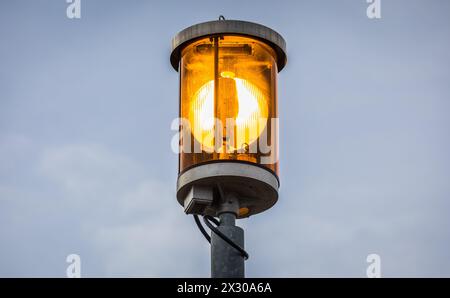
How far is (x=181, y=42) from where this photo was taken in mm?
10227

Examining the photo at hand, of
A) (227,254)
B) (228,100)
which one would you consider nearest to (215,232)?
(227,254)

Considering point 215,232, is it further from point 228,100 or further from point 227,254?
point 228,100

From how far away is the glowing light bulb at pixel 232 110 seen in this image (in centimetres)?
988

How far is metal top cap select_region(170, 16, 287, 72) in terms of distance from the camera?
10031 mm

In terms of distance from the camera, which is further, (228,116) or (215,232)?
(228,116)

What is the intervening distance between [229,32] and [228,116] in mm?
657

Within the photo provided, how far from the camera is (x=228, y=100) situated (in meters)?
9.95

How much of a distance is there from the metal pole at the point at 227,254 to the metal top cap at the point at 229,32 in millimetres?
1437

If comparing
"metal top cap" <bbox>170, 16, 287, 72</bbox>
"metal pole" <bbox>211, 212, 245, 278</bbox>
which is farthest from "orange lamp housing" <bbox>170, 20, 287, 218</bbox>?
"metal pole" <bbox>211, 212, 245, 278</bbox>

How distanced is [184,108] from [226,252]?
50.2 inches

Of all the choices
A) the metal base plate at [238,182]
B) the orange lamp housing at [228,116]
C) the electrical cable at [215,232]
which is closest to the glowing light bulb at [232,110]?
the orange lamp housing at [228,116]

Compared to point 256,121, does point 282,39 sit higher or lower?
higher
